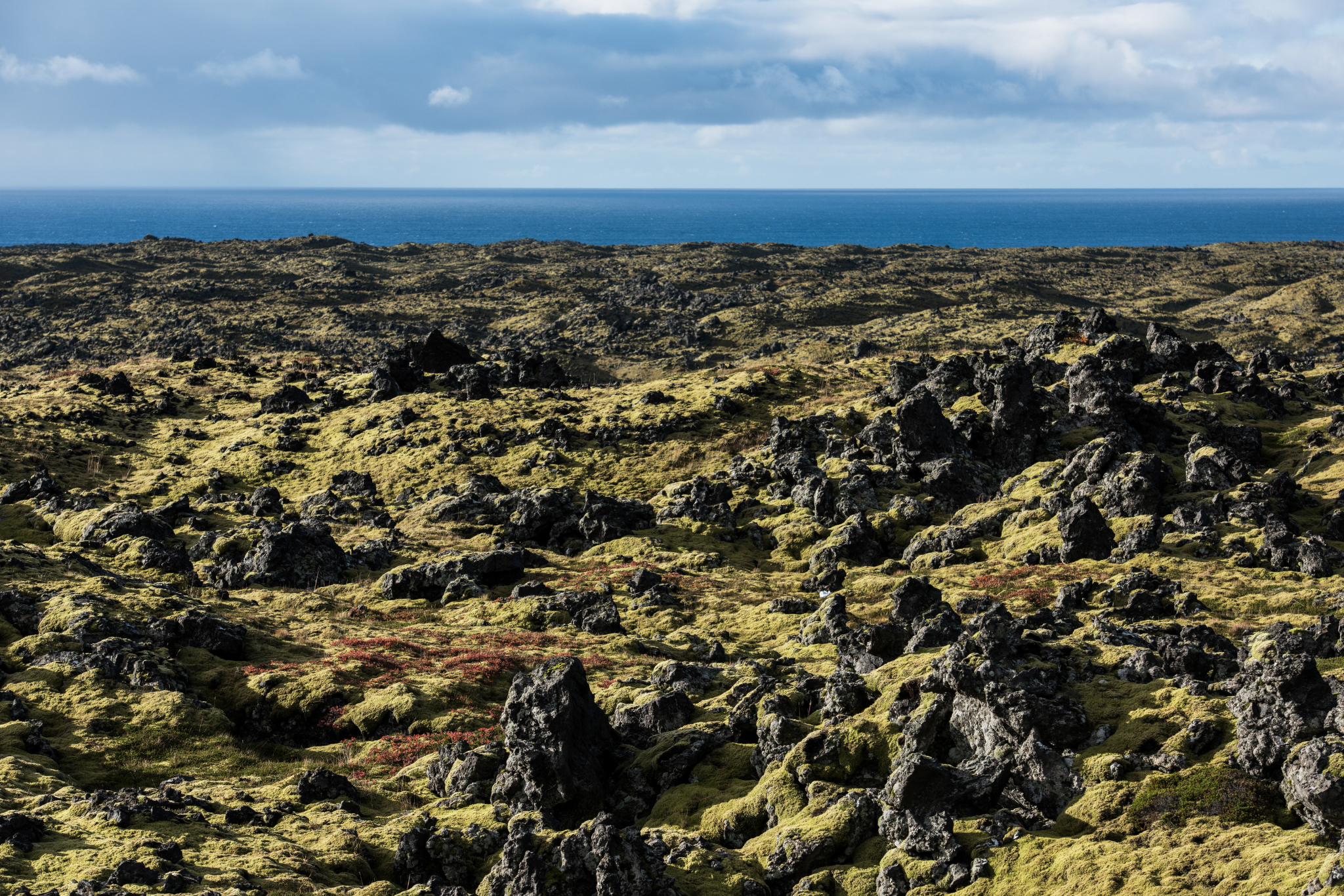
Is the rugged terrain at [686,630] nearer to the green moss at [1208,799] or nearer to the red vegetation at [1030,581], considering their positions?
the green moss at [1208,799]

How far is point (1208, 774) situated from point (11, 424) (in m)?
112

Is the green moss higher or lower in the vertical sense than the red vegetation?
higher

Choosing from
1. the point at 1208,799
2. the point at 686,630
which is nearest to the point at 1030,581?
the point at 686,630

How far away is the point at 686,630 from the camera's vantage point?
51.3 meters

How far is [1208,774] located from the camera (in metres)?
21.4

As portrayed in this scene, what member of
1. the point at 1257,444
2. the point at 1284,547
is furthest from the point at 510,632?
the point at 1257,444

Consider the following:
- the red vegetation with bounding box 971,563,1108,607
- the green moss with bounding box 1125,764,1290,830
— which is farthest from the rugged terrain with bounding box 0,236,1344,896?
the red vegetation with bounding box 971,563,1108,607

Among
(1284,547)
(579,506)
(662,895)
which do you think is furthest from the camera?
(579,506)

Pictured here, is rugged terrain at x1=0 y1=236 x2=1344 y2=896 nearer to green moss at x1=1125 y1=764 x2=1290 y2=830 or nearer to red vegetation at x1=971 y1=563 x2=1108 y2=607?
green moss at x1=1125 y1=764 x2=1290 y2=830

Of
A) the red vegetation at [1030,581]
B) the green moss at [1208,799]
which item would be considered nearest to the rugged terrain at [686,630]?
the green moss at [1208,799]

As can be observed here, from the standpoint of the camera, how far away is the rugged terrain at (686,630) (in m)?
22.0

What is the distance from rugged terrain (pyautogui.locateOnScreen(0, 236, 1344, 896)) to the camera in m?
22.0

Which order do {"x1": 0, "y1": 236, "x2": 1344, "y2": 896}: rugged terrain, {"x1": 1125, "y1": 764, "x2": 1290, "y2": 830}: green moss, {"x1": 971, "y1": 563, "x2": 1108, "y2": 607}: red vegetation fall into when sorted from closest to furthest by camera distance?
{"x1": 1125, "y1": 764, "x2": 1290, "y2": 830}: green moss → {"x1": 0, "y1": 236, "x2": 1344, "y2": 896}: rugged terrain → {"x1": 971, "y1": 563, "x2": 1108, "y2": 607}: red vegetation

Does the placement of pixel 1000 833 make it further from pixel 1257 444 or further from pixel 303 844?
pixel 1257 444
